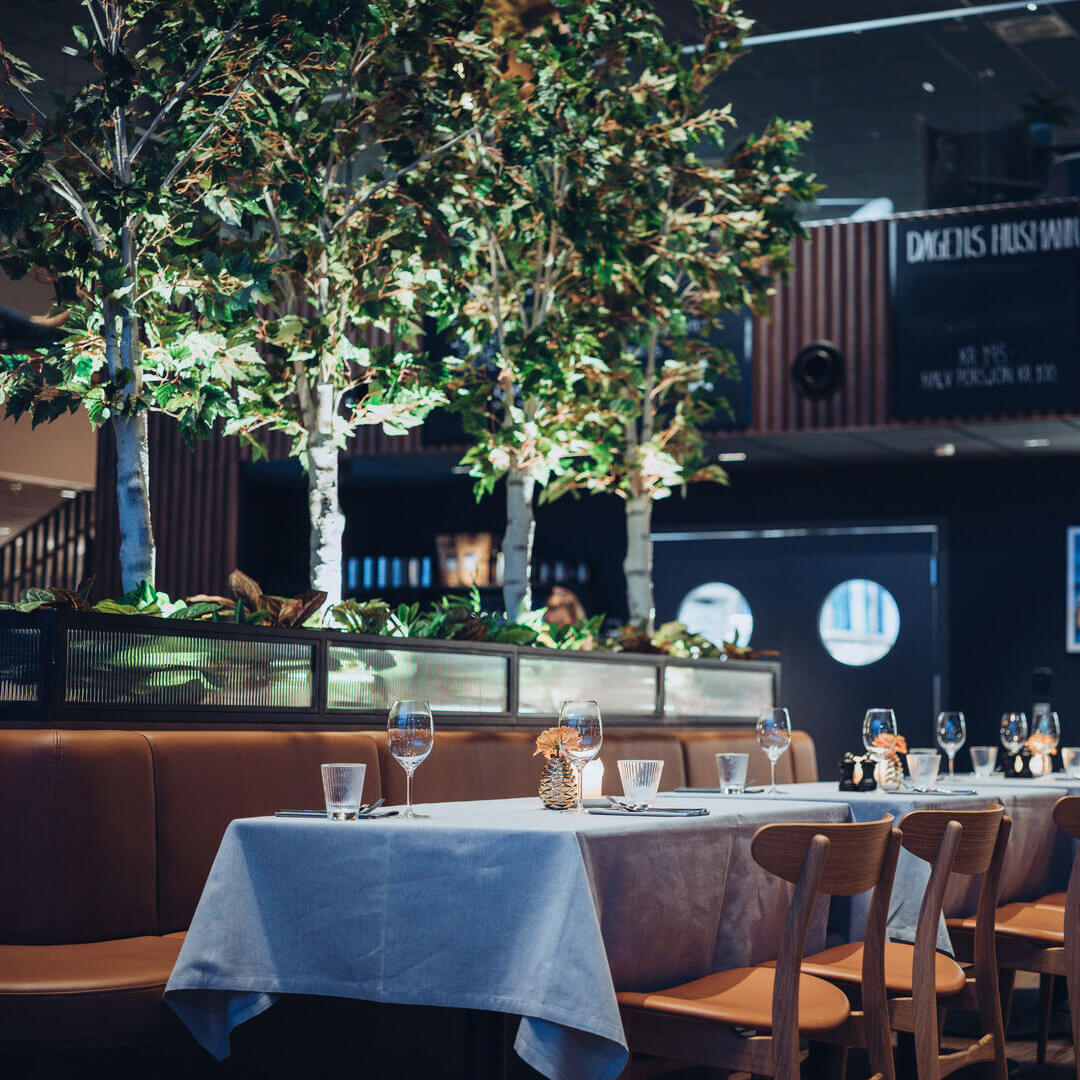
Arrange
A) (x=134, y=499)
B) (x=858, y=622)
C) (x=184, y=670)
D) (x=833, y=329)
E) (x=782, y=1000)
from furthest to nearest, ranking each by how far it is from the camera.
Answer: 1. (x=858, y=622)
2. (x=833, y=329)
3. (x=134, y=499)
4. (x=184, y=670)
5. (x=782, y=1000)

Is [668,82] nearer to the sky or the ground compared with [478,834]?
nearer to the sky

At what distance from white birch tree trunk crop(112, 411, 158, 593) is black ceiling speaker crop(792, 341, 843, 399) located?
17.5 ft

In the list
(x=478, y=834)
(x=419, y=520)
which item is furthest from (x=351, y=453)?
(x=478, y=834)

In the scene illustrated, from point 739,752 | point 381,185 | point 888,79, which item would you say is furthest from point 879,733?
point 888,79

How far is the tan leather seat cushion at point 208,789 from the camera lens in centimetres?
311

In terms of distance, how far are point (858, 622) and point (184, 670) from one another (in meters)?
6.70

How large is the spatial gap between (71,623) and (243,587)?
0.81 metres

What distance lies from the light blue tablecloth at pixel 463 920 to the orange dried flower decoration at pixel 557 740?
0.15 meters

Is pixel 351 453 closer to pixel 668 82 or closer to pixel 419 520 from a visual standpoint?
pixel 419 520

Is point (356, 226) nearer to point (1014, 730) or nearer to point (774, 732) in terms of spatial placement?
point (774, 732)

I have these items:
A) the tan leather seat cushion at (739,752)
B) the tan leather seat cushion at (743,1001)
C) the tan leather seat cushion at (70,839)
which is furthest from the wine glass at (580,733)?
the tan leather seat cushion at (739,752)

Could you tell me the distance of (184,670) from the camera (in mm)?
3387

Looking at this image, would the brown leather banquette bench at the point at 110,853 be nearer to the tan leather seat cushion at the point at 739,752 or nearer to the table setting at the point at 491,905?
the table setting at the point at 491,905

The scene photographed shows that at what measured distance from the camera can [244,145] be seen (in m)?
3.89
